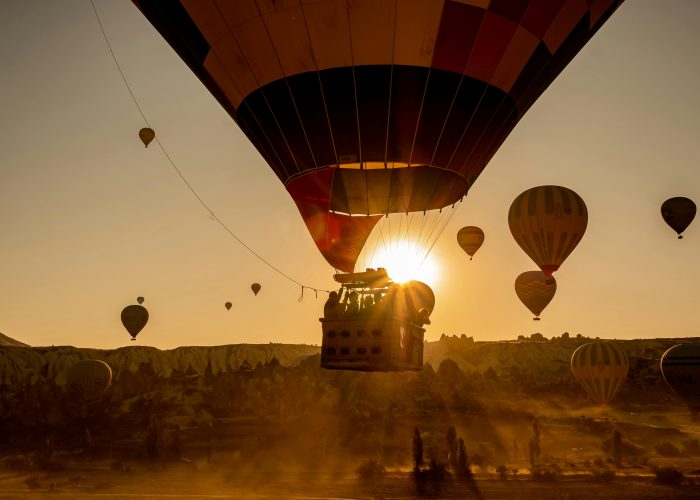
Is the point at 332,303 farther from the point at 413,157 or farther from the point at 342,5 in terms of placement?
the point at 342,5

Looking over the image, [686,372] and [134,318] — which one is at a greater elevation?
[134,318]

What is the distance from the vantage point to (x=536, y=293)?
50688mm

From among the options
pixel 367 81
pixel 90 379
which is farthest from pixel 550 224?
pixel 90 379

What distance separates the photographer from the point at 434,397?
68.8 meters

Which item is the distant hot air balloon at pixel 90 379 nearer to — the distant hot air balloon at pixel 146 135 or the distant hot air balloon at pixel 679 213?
the distant hot air balloon at pixel 146 135

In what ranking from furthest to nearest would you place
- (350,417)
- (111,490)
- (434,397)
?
(434,397) < (350,417) < (111,490)

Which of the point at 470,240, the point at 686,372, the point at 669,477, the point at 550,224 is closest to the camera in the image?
the point at 550,224

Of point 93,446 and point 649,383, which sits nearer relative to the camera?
point 93,446

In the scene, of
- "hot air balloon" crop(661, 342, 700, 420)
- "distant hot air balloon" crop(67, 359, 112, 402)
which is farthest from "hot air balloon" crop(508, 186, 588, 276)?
"distant hot air balloon" crop(67, 359, 112, 402)

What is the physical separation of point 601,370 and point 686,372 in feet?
39.9

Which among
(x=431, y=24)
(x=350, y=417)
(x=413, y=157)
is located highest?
(x=431, y=24)

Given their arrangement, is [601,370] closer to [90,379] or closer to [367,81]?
[367,81]

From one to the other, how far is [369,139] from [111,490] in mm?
28189

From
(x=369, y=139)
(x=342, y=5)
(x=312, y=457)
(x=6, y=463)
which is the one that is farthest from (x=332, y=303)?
(x=6, y=463)
